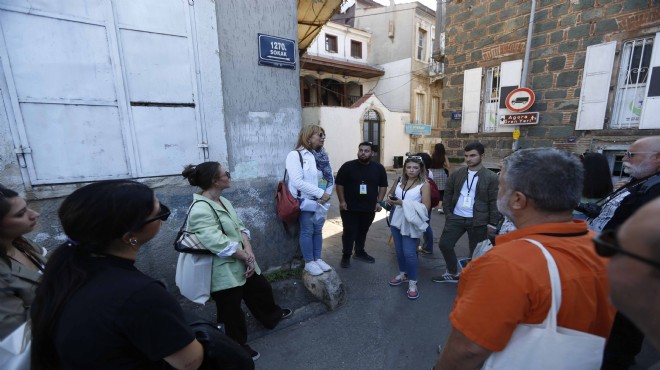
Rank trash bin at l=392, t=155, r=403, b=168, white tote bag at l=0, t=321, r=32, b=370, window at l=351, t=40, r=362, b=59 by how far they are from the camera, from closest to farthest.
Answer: white tote bag at l=0, t=321, r=32, b=370 → trash bin at l=392, t=155, r=403, b=168 → window at l=351, t=40, r=362, b=59

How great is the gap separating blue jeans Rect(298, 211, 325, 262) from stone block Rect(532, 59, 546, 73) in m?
6.40

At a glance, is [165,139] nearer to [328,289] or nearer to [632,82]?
[328,289]

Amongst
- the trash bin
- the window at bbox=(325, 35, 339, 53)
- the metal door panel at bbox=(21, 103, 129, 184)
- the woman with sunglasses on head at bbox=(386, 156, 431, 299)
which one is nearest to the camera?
the metal door panel at bbox=(21, 103, 129, 184)

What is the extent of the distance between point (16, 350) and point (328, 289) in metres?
2.41

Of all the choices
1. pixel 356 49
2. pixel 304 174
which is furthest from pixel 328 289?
pixel 356 49

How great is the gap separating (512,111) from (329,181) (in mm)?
5690

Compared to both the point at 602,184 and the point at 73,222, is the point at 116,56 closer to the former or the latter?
the point at 73,222

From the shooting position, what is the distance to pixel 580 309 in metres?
1.04

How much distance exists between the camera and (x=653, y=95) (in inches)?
207

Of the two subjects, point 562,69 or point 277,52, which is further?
point 562,69

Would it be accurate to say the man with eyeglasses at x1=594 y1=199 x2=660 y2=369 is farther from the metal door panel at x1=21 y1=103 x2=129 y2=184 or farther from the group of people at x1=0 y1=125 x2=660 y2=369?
the metal door panel at x1=21 y1=103 x2=129 y2=184

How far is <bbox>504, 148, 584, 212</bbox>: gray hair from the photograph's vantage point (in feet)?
3.77

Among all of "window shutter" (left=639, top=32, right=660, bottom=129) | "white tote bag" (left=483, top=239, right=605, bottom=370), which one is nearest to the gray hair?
"white tote bag" (left=483, top=239, right=605, bottom=370)

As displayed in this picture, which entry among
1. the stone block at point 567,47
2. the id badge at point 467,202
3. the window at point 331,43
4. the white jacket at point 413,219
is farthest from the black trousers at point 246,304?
the window at point 331,43
